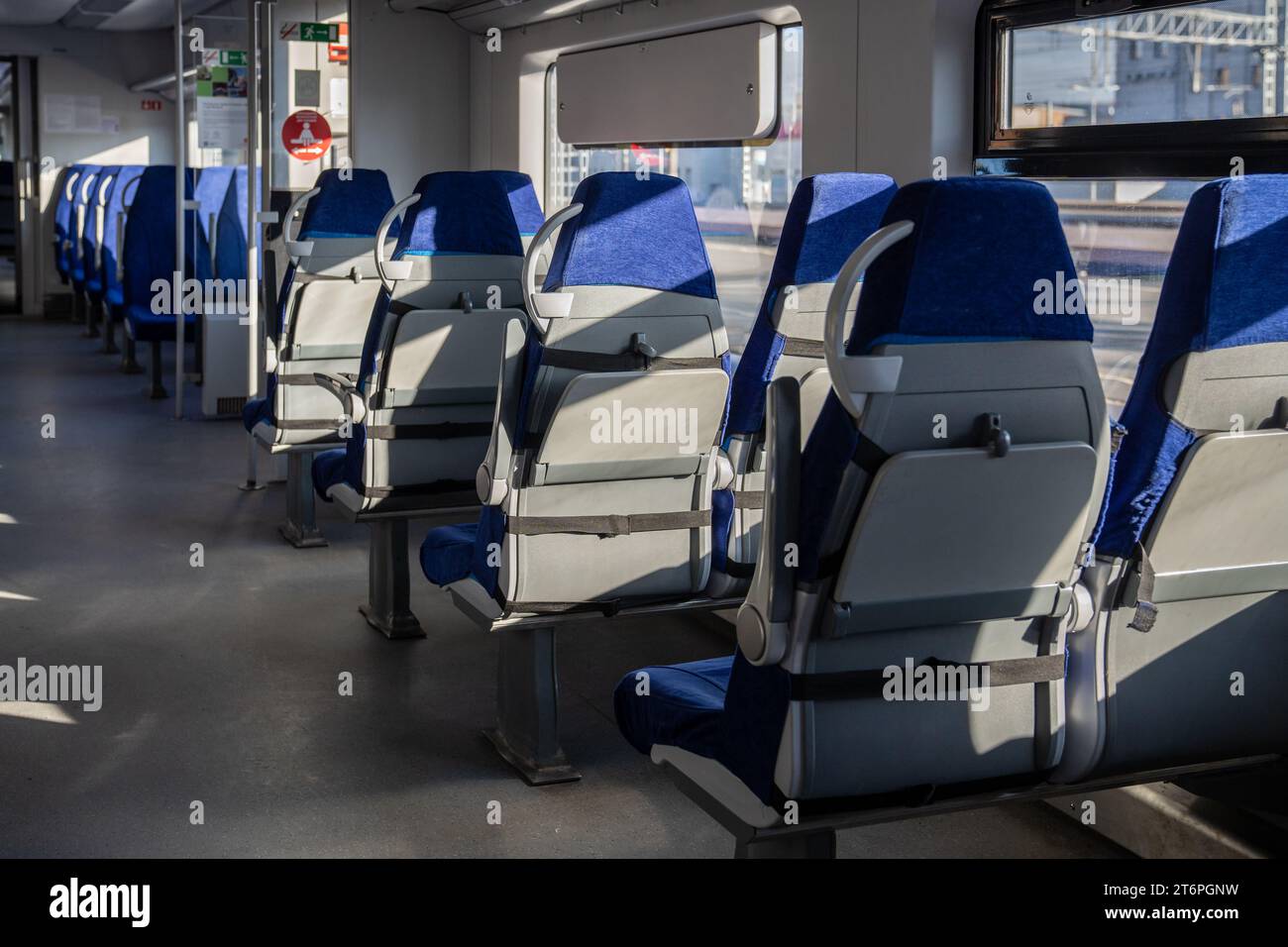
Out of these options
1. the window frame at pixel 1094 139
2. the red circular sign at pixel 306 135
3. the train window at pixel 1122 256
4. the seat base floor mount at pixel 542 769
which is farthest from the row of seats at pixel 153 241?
the train window at pixel 1122 256

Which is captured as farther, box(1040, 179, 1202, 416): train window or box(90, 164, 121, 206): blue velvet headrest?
box(90, 164, 121, 206): blue velvet headrest

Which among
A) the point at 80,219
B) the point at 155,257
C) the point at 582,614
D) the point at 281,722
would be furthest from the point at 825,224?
the point at 80,219

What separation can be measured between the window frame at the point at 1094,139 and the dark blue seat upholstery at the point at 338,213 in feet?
8.93

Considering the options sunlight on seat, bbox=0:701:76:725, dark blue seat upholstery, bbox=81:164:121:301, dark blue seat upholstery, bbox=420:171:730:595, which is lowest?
sunlight on seat, bbox=0:701:76:725

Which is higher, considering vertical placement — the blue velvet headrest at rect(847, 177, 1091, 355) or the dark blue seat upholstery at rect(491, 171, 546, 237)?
the dark blue seat upholstery at rect(491, 171, 546, 237)

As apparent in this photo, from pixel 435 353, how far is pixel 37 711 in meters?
1.60

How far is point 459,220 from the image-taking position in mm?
4770

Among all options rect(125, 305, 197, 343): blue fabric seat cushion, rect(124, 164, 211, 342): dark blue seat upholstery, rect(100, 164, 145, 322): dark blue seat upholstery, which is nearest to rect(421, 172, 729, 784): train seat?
rect(125, 305, 197, 343): blue fabric seat cushion

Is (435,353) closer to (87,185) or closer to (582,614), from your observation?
(582,614)

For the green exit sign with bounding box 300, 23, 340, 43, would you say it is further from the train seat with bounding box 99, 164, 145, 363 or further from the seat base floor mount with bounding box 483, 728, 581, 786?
the seat base floor mount with bounding box 483, 728, 581, 786

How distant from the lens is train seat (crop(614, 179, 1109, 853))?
210cm

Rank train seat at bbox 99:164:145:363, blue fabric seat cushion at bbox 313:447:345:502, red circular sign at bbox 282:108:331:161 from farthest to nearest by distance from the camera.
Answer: train seat at bbox 99:164:145:363 → red circular sign at bbox 282:108:331:161 → blue fabric seat cushion at bbox 313:447:345:502
